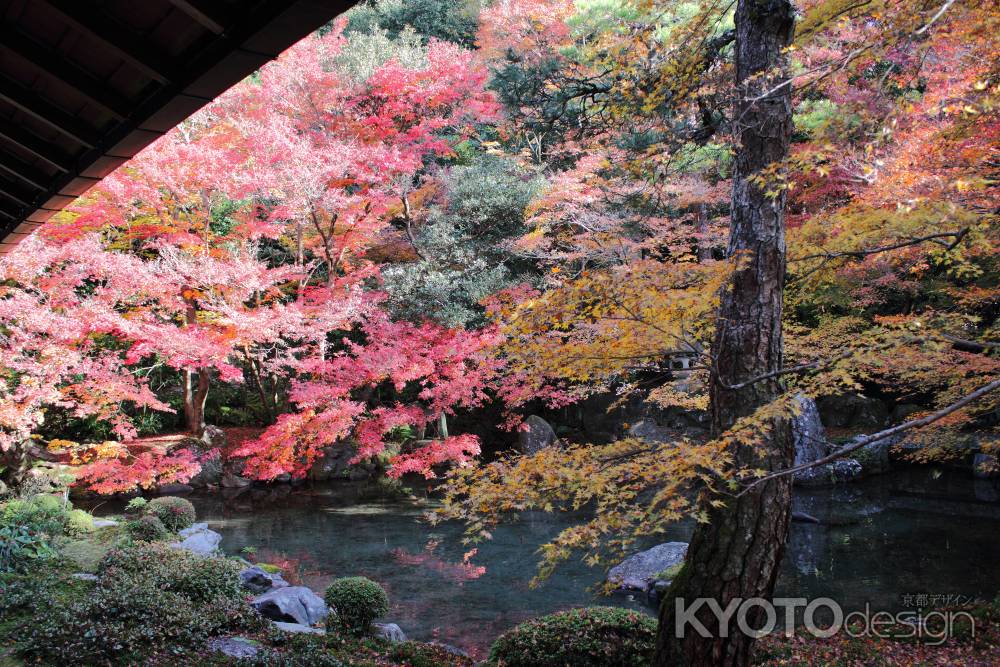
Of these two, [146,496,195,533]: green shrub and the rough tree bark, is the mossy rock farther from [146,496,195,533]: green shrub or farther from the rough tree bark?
the rough tree bark

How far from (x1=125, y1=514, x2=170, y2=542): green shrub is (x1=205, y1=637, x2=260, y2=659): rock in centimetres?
413

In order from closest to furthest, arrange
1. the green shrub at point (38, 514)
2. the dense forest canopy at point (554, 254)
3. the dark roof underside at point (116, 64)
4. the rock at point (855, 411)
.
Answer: the dark roof underside at point (116, 64)
the dense forest canopy at point (554, 254)
the green shrub at point (38, 514)
the rock at point (855, 411)

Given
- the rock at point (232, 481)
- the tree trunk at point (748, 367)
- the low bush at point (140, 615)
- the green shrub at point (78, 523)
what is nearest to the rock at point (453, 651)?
the low bush at point (140, 615)

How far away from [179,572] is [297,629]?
145 cm

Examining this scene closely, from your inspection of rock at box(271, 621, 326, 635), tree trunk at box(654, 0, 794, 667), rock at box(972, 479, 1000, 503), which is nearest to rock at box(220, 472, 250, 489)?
rock at box(271, 621, 326, 635)

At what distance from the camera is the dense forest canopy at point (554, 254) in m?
4.16

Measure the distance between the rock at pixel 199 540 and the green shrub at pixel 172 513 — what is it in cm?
12

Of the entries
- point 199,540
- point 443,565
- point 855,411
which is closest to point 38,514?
point 199,540

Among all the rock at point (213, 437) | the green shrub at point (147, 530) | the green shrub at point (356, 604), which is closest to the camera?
the green shrub at point (356, 604)

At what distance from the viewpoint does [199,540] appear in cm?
905

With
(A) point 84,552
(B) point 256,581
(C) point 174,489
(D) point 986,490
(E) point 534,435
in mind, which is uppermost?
(E) point 534,435

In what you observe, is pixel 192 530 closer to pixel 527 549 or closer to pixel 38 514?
pixel 38 514

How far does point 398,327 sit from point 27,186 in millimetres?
8998

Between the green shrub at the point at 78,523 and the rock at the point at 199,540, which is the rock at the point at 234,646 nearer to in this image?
the rock at the point at 199,540
